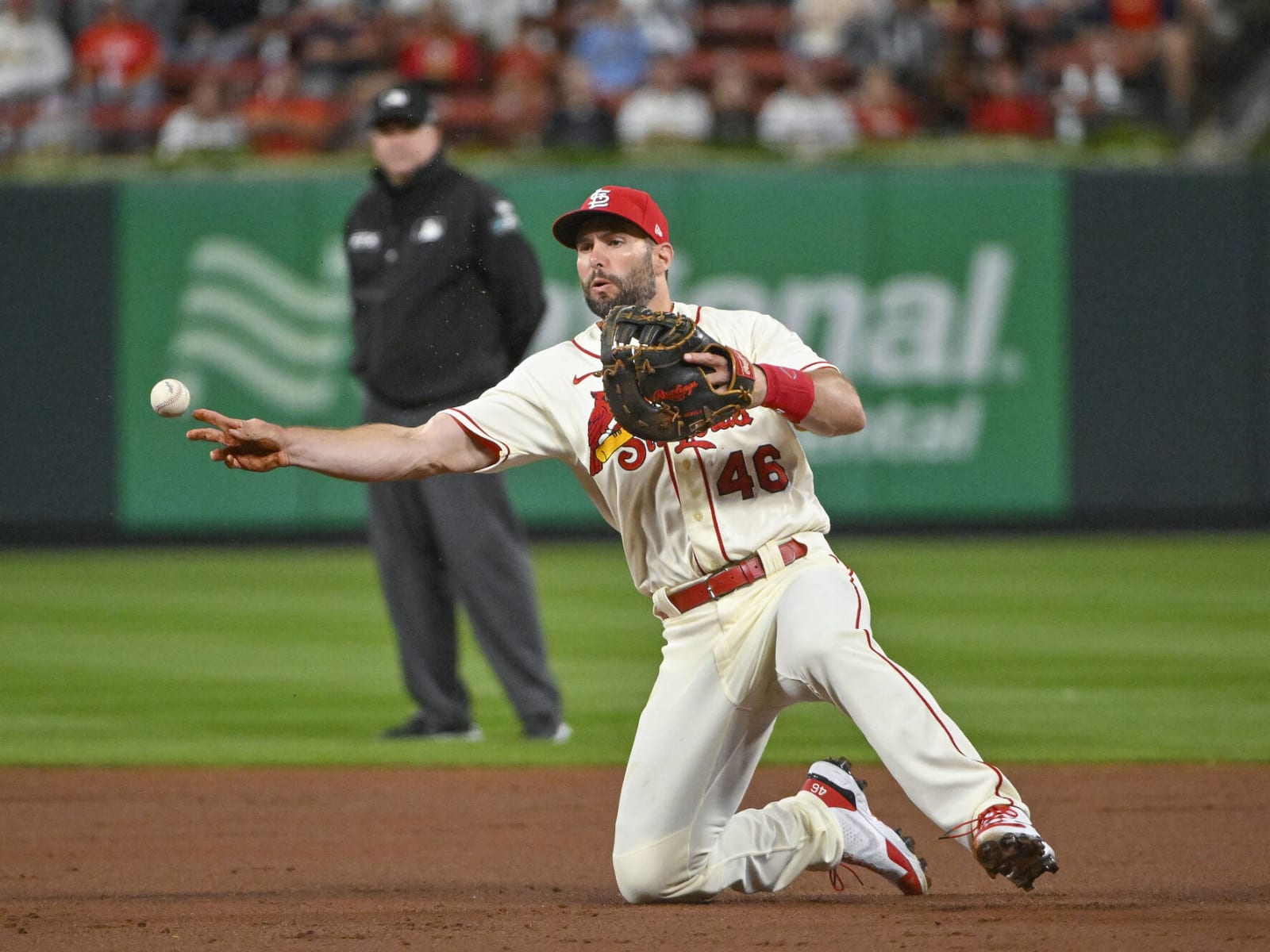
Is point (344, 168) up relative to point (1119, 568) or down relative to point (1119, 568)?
up

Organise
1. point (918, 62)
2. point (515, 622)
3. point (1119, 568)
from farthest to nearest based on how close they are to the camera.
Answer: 1. point (918, 62)
2. point (1119, 568)
3. point (515, 622)

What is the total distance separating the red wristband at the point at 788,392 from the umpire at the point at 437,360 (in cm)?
272

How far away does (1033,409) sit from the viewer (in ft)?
46.6

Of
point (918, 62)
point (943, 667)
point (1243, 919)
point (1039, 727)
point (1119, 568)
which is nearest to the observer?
point (1243, 919)

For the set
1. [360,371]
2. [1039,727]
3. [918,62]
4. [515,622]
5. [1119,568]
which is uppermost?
[918,62]

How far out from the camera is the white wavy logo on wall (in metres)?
14.1

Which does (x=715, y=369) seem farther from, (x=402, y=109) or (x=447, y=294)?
(x=402, y=109)

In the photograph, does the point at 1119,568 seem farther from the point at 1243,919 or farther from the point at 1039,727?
the point at 1243,919

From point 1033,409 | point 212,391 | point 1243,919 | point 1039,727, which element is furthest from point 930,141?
point 1243,919

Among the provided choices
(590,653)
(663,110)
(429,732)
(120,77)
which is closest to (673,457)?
(429,732)

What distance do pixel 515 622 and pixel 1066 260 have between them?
8.32 metres

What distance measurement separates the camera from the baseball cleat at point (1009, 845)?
4.14m

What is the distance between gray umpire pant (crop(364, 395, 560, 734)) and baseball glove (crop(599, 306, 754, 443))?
2.60 metres

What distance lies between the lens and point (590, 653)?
9555 millimetres
